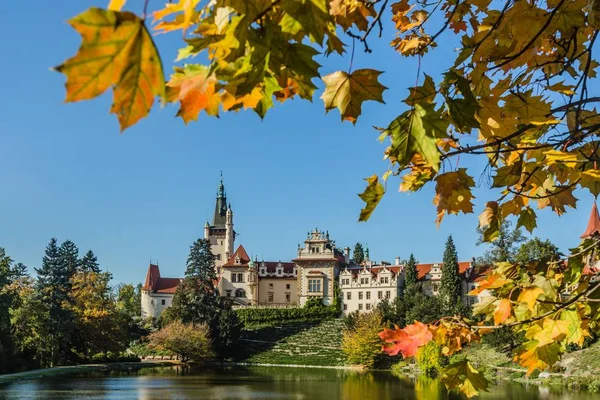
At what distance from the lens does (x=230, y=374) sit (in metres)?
27.0

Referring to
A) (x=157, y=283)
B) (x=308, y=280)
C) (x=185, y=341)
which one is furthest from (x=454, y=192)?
(x=157, y=283)

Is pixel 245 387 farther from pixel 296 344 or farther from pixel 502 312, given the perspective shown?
pixel 502 312

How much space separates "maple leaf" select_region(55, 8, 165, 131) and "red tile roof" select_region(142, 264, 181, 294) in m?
49.9

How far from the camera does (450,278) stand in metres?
35.8

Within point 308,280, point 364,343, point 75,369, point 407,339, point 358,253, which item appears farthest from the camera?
point 358,253

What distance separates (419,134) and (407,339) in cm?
68

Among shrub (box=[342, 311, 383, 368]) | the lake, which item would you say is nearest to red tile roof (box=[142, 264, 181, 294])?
the lake

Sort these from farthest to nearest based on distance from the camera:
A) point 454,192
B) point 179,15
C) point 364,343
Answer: point 364,343 → point 454,192 → point 179,15

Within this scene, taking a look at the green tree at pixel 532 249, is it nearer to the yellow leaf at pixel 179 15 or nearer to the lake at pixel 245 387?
the lake at pixel 245 387

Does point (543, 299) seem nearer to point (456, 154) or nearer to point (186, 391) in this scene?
point (456, 154)

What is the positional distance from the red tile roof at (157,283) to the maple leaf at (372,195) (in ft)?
161

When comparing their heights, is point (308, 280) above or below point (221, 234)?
below

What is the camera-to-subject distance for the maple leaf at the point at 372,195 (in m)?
1.59

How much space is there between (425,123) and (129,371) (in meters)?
29.7
